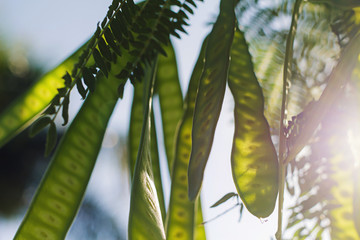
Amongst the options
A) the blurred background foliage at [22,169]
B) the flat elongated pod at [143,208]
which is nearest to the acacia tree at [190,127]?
the flat elongated pod at [143,208]

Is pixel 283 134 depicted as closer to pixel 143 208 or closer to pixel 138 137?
pixel 143 208

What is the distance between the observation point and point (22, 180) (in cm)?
616

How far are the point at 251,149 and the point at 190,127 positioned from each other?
0.47ft

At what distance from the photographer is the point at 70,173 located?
2.00 feet

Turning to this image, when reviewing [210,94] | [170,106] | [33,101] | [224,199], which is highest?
[33,101]

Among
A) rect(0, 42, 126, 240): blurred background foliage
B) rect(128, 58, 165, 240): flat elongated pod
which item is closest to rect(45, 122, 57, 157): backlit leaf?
rect(128, 58, 165, 240): flat elongated pod

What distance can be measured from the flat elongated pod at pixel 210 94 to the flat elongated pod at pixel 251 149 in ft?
0.16

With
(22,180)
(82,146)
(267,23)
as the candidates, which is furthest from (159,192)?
(22,180)

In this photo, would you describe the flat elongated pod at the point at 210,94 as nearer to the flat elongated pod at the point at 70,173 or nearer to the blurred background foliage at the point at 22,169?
the flat elongated pod at the point at 70,173

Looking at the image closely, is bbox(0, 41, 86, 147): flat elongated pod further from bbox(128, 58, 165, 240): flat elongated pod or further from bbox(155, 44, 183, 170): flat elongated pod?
bbox(128, 58, 165, 240): flat elongated pod

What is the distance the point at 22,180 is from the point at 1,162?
0.41 meters

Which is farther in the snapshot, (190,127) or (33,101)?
(33,101)

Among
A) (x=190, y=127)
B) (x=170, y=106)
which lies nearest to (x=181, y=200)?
(x=190, y=127)

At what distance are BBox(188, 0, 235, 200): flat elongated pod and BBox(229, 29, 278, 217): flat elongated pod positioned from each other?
50 millimetres
